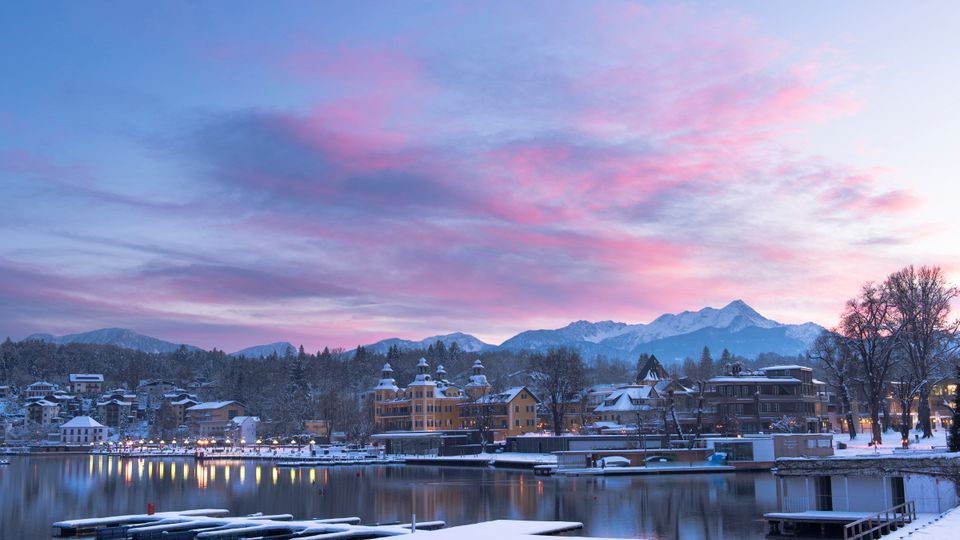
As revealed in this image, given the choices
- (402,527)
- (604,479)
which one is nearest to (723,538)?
(402,527)

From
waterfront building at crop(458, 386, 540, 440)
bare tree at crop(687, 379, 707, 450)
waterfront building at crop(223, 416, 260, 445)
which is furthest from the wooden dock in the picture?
waterfront building at crop(223, 416, 260, 445)

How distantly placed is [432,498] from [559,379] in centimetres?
6033

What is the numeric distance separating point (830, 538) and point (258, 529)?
2758 centimetres

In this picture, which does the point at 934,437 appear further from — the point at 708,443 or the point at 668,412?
the point at 668,412

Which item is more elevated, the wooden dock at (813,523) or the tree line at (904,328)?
the tree line at (904,328)

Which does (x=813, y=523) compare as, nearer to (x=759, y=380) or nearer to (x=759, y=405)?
(x=759, y=405)

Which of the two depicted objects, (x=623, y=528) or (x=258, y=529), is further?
(x=623, y=528)

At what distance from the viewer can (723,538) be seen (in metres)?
42.5

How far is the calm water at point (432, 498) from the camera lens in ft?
164

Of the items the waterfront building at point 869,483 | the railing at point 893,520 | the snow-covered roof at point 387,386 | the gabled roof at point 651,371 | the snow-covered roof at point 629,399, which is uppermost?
the gabled roof at point 651,371

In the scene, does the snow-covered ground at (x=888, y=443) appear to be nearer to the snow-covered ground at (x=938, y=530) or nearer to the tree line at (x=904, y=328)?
the tree line at (x=904, y=328)

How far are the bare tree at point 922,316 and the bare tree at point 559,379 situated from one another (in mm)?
46800

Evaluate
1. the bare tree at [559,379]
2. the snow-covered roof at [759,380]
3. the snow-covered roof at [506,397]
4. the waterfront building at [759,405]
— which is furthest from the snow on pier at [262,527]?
the snow-covered roof at [506,397]

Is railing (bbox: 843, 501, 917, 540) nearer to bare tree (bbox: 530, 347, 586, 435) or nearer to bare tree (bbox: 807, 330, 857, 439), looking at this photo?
bare tree (bbox: 807, 330, 857, 439)
